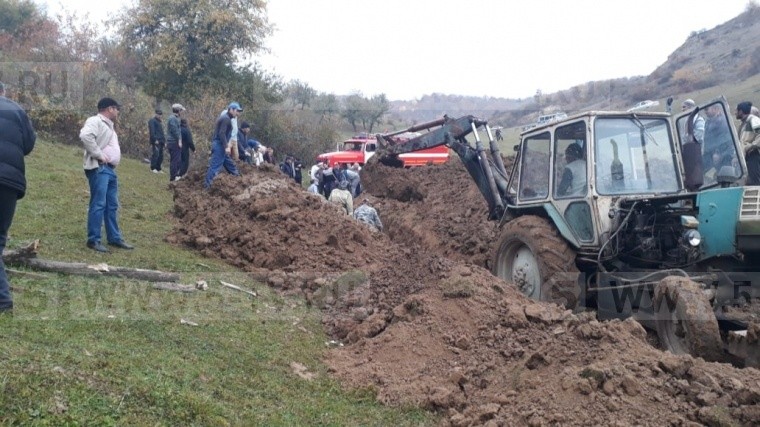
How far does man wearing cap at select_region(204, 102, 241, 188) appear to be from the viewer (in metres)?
11.3

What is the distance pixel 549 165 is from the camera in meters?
8.13

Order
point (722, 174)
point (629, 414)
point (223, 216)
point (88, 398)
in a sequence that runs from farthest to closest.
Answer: point (223, 216), point (722, 174), point (629, 414), point (88, 398)

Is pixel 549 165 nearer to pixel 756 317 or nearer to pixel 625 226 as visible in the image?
pixel 625 226

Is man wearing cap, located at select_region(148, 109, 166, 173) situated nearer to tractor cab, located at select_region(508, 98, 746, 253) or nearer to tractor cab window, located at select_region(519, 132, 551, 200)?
tractor cab window, located at select_region(519, 132, 551, 200)

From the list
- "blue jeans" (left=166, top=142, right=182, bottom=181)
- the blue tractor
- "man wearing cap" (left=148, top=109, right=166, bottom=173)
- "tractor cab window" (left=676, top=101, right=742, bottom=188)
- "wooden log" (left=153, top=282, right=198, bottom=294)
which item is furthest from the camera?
"man wearing cap" (left=148, top=109, right=166, bottom=173)

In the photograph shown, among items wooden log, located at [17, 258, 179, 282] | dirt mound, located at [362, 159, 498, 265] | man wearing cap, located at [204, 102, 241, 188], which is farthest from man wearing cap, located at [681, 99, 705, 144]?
man wearing cap, located at [204, 102, 241, 188]

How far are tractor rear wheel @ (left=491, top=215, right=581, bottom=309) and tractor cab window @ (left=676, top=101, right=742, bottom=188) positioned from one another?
169 centimetres

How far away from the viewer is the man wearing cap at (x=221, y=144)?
11273mm

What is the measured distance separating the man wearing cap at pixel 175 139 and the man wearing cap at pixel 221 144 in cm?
339

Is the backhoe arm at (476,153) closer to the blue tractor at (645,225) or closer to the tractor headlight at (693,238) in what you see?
the blue tractor at (645,225)

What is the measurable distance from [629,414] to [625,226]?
11.0 ft

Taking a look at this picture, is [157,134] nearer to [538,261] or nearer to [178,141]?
[178,141]

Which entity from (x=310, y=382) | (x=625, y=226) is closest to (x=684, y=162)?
(x=625, y=226)

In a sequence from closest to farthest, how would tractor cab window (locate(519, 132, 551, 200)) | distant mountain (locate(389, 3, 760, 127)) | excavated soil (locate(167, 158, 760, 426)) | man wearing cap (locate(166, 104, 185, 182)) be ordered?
1. excavated soil (locate(167, 158, 760, 426))
2. tractor cab window (locate(519, 132, 551, 200))
3. man wearing cap (locate(166, 104, 185, 182))
4. distant mountain (locate(389, 3, 760, 127))
